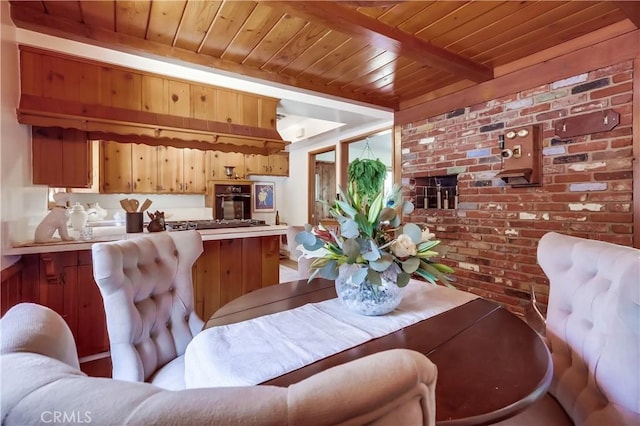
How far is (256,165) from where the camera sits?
6031mm

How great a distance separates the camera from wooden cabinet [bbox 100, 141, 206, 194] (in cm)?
451

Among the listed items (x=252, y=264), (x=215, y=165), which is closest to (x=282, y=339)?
(x=252, y=264)

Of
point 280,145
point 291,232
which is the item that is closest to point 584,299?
point 291,232

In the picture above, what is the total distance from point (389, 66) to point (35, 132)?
2.79m

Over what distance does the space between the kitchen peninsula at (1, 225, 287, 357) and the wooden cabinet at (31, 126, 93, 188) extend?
508 millimetres

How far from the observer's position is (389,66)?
269 centimetres

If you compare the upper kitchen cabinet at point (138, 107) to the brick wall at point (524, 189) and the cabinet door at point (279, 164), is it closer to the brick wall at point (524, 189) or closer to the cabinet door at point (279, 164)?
the brick wall at point (524, 189)

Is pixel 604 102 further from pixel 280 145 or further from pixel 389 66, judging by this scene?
pixel 280 145

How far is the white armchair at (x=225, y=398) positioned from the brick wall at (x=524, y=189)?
2.22m

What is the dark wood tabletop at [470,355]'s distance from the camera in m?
0.68

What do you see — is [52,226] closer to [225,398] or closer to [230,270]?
[230,270]

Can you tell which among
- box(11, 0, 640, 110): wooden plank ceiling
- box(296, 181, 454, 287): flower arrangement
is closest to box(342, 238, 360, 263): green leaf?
box(296, 181, 454, 287): flower arrangement

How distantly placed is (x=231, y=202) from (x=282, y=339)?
4943 mm

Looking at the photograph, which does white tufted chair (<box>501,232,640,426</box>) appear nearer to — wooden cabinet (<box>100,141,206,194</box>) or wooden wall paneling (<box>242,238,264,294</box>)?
wooden wall paneling (<box>242,238,264,294</box>)
